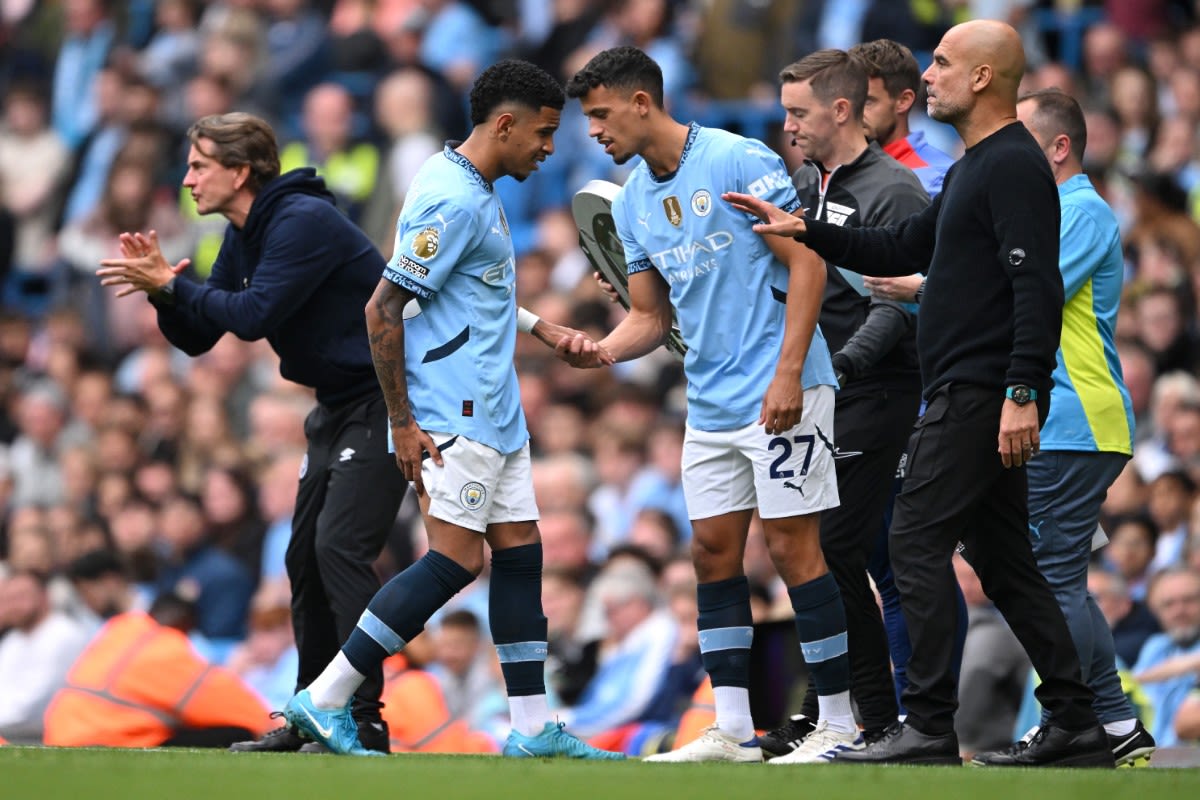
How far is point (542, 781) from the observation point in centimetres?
557

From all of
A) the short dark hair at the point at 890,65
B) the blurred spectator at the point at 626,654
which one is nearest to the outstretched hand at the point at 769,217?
the short dark hair at the point at 890,65

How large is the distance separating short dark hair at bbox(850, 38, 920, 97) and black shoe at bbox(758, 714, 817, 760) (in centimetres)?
229

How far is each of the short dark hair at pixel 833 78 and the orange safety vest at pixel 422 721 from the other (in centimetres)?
356

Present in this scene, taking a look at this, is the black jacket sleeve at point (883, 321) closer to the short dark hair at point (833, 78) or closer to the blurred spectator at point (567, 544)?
the short dark hair at point (833, 78)

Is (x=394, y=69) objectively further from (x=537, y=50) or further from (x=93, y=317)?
(x=93, y=317)

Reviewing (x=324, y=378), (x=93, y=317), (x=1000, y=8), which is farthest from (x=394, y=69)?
(x=324, y=378)

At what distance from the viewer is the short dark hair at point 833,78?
→ 23.5 ft

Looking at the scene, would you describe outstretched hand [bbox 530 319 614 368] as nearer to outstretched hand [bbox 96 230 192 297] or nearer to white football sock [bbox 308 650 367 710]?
white football sock [bbox 308 650 367 710]

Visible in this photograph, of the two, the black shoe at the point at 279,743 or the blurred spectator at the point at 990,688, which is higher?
the black shoe at the point at 279,743

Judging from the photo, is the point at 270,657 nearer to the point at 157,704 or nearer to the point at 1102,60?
the point at 157,704

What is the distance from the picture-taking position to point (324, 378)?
748 cm

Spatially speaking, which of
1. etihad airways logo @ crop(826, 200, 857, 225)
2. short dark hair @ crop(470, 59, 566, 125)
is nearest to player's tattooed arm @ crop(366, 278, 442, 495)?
short dark hair @ crop(470, 59, 566, 125)

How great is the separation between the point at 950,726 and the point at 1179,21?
341 inches

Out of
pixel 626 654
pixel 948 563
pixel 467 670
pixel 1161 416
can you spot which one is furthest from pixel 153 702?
pixel 1161 416
